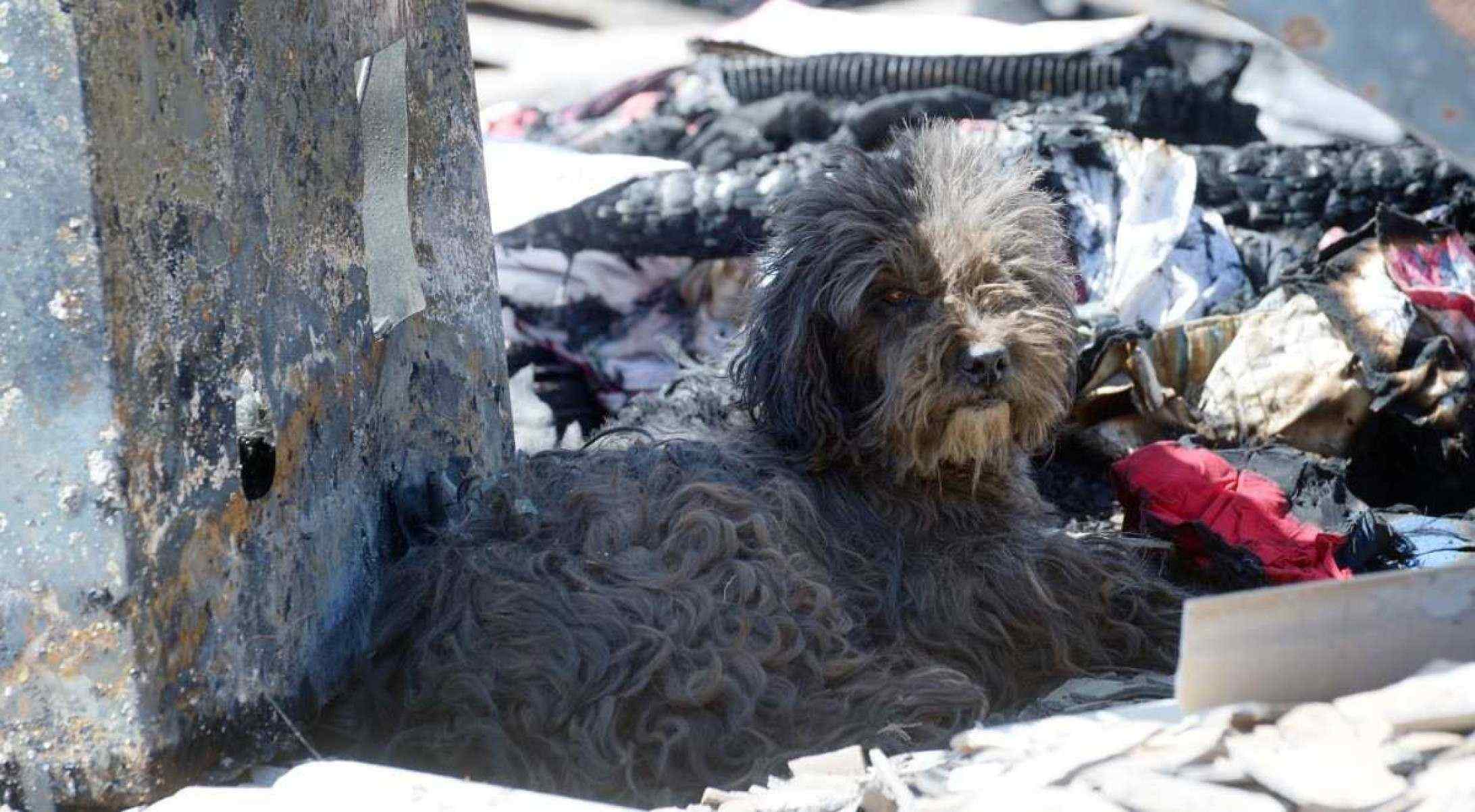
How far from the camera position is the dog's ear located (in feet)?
10.6

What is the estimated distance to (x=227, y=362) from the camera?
90.6 inches

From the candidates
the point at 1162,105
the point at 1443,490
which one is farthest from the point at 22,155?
the point at 1162,105

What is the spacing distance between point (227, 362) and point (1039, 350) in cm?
164

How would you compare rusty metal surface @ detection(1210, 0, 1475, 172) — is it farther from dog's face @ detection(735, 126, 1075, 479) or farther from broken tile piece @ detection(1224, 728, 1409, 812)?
dog's face @ detection(735, 126, 1075, 479)

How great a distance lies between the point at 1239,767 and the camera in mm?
1902

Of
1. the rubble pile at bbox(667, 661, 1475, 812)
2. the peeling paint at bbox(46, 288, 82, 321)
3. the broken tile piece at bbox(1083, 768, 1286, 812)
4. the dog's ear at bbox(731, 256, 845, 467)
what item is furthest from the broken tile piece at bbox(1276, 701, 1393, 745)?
the peeling paint at bbox(46, 288, 82, 321)

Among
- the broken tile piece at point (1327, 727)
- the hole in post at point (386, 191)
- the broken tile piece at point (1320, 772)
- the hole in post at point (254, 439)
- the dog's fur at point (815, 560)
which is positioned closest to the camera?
the broken tile piece at point (1320, 772)

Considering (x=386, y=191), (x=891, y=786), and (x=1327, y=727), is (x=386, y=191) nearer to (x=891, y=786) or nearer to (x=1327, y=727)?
(x=891, y=786)

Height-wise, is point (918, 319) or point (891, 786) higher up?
point (918, 319)

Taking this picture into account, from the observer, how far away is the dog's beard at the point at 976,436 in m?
3.16

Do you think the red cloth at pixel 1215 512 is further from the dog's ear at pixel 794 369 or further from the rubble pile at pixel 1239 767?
the rubble pile at pixel 1239 767

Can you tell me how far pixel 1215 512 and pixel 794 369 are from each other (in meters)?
1.17

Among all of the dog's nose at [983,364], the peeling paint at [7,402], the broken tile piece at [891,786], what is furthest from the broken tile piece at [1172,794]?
the peeling paint at [7,402]

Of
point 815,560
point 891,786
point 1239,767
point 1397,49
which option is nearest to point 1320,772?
point 1239,767
